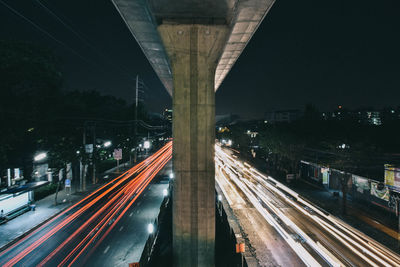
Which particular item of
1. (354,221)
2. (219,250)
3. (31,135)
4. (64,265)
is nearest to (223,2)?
(219,250)

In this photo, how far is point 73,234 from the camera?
1330 centimetres

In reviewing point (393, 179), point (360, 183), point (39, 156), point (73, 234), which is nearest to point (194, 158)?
point (73, 234)

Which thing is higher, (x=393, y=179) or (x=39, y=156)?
(x=39, y=156)

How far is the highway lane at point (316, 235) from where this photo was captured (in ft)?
35.0

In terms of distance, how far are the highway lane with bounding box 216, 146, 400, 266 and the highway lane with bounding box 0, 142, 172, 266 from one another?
1134 centimetres

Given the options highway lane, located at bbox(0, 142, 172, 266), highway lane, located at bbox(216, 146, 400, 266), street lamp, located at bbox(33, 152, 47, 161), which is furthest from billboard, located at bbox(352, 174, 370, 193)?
street lamp, located at bbox(33, 152, 47, 161)

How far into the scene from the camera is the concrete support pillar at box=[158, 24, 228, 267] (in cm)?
910

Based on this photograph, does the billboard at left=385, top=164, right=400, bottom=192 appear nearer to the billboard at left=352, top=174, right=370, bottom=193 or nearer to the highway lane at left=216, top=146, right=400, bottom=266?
the billboard at left=352, top=174, right=370, bottom=193

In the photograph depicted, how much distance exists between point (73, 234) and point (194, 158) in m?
10.2

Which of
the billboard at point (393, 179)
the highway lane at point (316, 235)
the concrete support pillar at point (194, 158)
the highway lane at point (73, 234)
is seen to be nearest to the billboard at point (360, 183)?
the billboard at point (393, 179)

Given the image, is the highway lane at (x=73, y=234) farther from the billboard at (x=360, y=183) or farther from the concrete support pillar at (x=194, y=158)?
the billboard at (x=360, y=183)

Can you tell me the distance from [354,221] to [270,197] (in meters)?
6.56

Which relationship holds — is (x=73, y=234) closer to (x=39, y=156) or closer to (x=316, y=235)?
(x=39, y=156)

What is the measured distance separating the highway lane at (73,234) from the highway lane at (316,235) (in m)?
11.3
